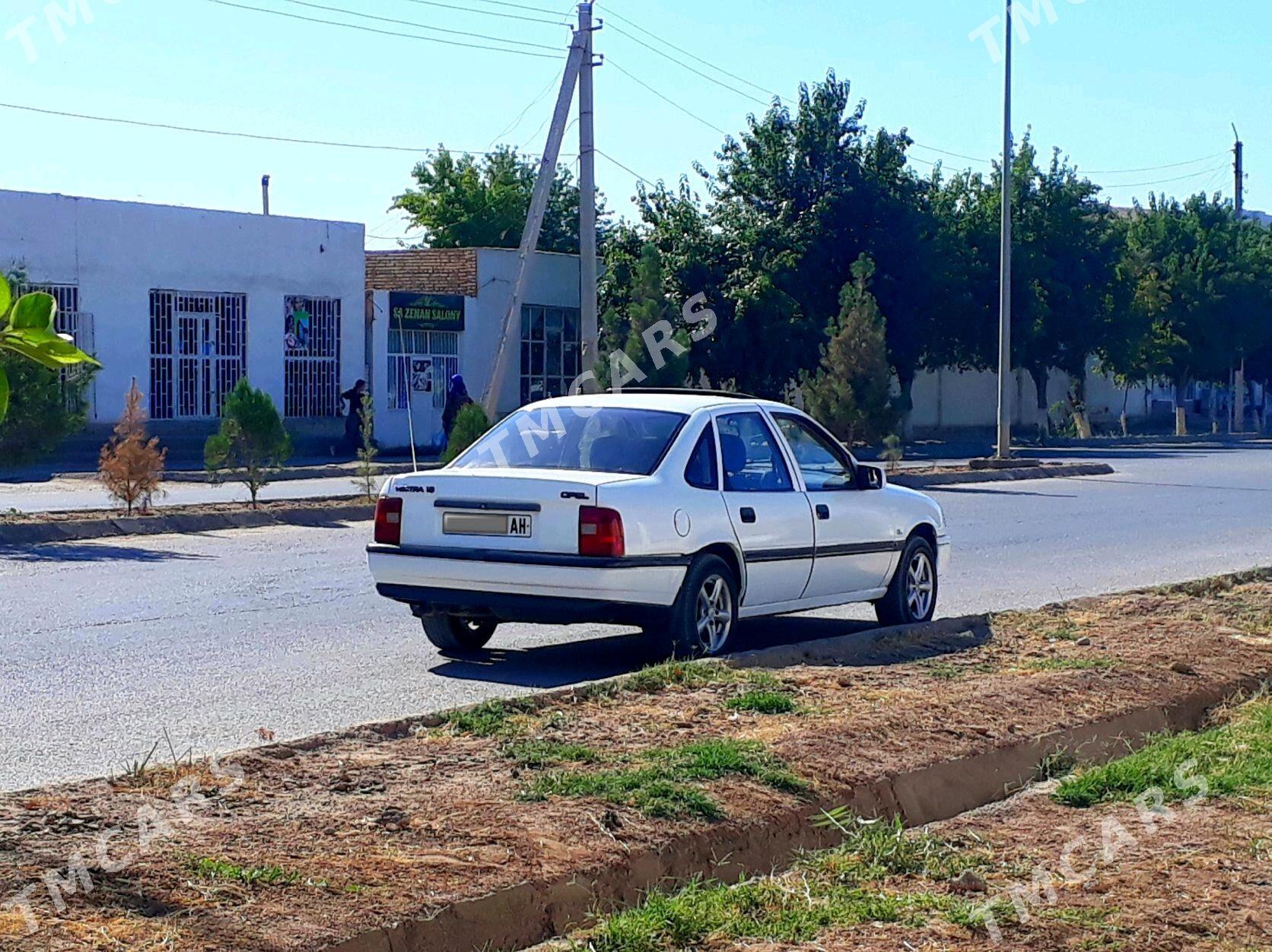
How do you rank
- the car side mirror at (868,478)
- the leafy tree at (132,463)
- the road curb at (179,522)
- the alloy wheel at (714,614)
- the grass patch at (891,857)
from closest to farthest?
1. the grass patch at (891,857)
2. the alloy wheel at (714,614)
3. the car side mirror at (868,478)
4. the road curb at (179,522)
5. the leafy tree at (132,463)

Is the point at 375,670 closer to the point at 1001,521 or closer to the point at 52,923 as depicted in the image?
the point at 52,923

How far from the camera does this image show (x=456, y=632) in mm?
9828

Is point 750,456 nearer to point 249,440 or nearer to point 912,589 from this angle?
point 912,589

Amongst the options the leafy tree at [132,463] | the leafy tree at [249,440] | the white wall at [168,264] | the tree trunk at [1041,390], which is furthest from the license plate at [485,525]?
the tree trunk at [1041,390]

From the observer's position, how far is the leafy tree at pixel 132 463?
18.2m

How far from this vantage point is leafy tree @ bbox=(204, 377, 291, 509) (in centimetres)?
2014

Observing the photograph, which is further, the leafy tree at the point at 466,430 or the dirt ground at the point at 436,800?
the leafy tree at the point at 466,430

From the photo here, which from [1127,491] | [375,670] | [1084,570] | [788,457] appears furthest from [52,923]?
[1127,491]

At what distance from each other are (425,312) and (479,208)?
2874 centimetres

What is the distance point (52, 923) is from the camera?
4.12m

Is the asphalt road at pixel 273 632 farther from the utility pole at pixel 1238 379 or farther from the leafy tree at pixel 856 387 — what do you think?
the utility pole at pixel 1238 379

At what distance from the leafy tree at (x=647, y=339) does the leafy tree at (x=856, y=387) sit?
251 centimetres

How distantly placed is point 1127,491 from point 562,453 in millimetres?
18998

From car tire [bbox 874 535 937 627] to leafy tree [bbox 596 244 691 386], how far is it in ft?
52.2
